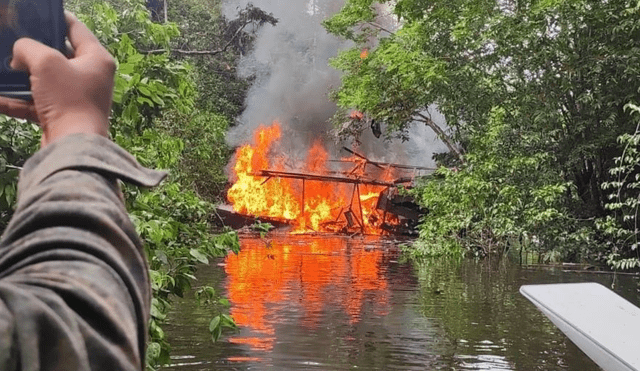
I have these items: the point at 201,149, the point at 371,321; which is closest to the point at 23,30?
the point at 371,321

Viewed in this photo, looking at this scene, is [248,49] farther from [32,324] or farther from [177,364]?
[32,324]

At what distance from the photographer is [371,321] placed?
9.28 meters

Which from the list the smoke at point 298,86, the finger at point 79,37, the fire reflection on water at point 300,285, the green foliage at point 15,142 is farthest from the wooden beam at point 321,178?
the finger at point 79,37

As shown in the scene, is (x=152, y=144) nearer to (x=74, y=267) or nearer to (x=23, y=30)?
(x=23, y=30)

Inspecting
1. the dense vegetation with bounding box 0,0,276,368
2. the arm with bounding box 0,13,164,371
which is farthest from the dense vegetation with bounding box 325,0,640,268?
the arm with bounding box 0,13,164,371

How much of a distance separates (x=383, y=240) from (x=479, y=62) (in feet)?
31.7

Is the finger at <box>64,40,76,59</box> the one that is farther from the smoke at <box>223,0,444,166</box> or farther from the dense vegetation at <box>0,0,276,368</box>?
the smoke at <box>223,0,444,166</box>

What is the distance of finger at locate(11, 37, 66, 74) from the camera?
2.48 feet

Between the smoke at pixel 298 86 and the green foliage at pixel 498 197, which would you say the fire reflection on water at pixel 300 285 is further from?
the smoke at pixel 298 86

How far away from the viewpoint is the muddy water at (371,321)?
7312mm

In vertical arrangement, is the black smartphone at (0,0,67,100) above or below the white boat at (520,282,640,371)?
above

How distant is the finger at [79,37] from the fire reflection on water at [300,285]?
4981mm

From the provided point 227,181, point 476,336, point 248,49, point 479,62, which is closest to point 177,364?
point 476,336

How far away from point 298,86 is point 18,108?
33101 mm
